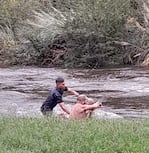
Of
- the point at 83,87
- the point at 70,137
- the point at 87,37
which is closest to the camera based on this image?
the point at 70,137

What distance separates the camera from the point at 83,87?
24094 millimetres

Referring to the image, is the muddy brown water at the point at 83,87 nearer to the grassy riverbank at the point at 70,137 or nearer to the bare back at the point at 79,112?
the bare back at the point at 79,112

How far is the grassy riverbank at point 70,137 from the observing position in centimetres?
860

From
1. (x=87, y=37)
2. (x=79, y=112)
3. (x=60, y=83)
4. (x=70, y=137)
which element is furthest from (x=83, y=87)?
(x=70, y=137)

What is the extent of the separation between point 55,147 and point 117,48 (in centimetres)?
2455

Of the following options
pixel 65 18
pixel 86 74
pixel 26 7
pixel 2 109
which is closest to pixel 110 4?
pixel 65 18

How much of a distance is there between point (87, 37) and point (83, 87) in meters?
8.74

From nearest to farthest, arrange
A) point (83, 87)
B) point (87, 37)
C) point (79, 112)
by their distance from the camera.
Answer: point (79, 112) < point (83, 87) < point (87, 37)

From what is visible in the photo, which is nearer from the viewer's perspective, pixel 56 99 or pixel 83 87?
pixel 56 99

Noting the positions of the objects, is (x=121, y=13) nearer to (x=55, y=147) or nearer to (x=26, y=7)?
(x=26, y=7)

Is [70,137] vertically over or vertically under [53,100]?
over

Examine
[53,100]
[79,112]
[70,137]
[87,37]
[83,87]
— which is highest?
[87,37]

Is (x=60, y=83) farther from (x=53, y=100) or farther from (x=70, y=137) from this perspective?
(x=70, y=137)

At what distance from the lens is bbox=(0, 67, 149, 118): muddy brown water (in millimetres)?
18672
